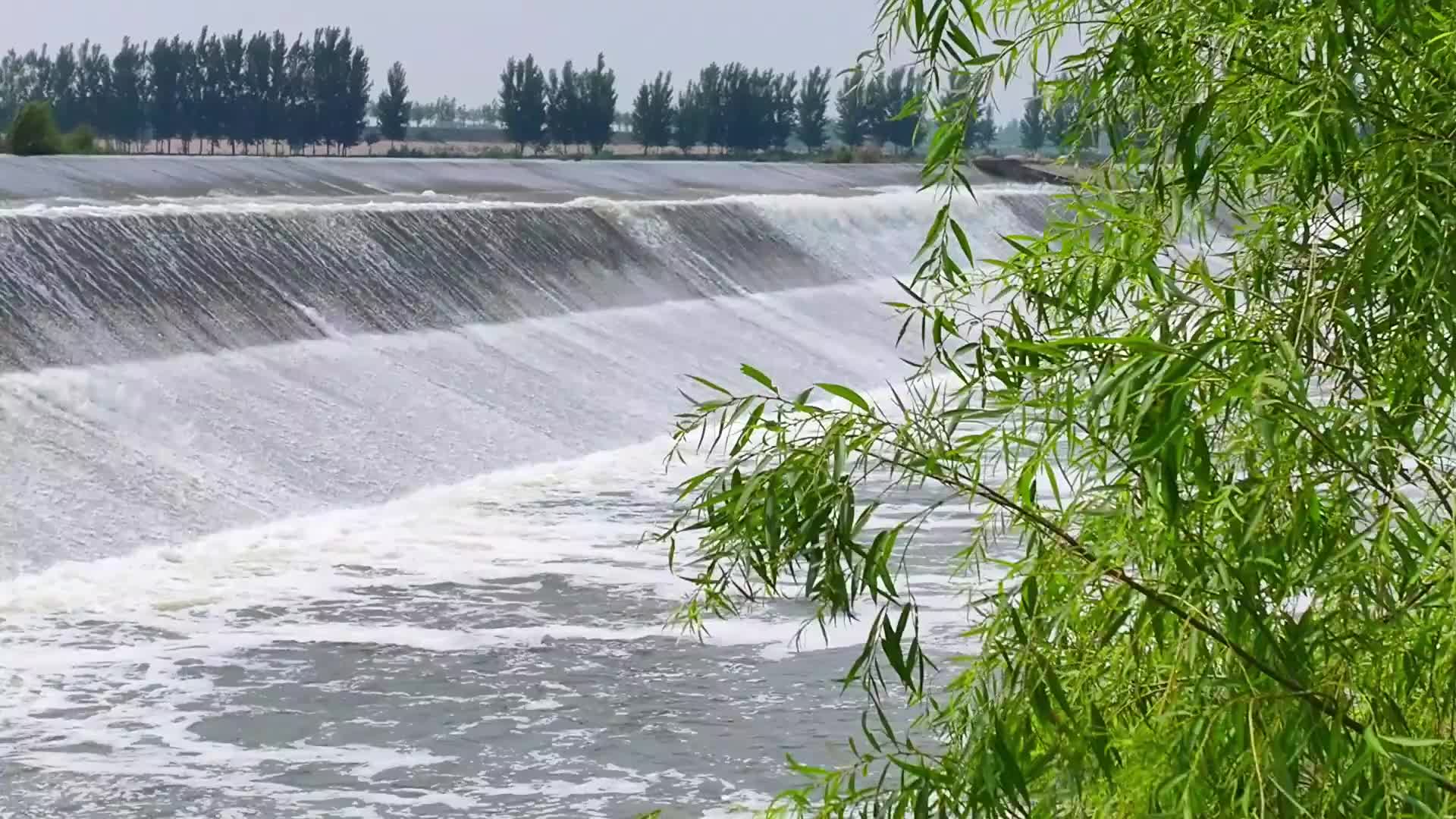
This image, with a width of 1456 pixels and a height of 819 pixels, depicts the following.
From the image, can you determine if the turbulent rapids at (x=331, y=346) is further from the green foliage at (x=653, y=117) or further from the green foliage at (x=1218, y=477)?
the green foliage at (x=653, y=117)

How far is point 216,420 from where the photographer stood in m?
12.2

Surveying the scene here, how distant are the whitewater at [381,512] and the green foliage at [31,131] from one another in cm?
1054

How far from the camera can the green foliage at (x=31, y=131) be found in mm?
32000

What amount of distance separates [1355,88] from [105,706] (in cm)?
540

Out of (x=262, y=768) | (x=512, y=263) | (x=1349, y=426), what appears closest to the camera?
(x=1349, y=426)

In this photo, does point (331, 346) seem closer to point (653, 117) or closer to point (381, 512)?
point (381, 512)

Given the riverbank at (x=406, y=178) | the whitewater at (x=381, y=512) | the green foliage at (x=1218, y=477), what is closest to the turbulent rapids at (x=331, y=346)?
the whitewater at (x=381, y=512)

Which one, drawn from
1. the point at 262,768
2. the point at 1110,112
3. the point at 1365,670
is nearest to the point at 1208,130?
the point at 1110,112

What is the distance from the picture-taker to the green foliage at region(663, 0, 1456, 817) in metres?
2.75

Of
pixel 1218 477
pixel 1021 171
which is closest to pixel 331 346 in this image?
pixel 1218 477

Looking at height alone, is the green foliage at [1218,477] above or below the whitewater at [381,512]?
above

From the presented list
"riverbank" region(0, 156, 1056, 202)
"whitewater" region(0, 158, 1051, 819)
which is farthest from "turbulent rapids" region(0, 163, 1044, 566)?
"riverbank" region(0, 156, 1056, 202)

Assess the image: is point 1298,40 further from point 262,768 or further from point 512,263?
point 512,263

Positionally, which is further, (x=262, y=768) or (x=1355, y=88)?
(x=262, y=768)
